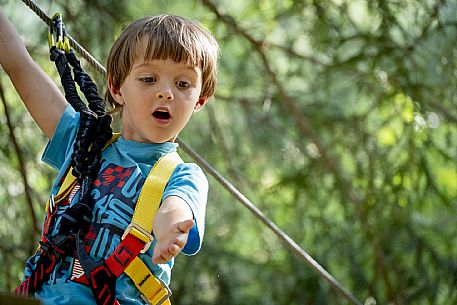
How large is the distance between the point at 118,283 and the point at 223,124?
347cm

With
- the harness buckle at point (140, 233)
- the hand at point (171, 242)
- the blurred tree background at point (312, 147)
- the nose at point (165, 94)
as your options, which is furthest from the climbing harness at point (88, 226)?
the blurred tree background at point (312, 147)

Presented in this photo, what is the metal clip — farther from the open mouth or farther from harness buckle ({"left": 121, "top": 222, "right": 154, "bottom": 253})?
harness buckle ({"left": 121, "top": 222, "right": 154, "bottom": 253})

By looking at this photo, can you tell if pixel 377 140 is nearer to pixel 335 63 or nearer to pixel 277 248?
pixel 335 63

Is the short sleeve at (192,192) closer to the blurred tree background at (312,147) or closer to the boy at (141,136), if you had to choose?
the boy at (141,136)

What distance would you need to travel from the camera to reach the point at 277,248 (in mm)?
5496

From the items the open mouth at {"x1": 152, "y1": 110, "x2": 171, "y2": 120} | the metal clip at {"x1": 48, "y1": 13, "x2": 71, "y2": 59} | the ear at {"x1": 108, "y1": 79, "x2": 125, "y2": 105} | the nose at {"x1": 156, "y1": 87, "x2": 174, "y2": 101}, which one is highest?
the metal clip at {"x1": 48, "y1": 13, "x2": 71, "y2": 59}

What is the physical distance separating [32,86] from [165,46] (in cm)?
37

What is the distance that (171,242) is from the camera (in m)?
1.61

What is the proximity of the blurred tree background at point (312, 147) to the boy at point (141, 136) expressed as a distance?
1702mm

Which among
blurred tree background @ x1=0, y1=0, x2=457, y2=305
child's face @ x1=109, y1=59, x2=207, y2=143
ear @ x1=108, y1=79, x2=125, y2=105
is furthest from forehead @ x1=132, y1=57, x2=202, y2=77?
blurred tree background @ x1=0, y1=0, x2=457, y2=305

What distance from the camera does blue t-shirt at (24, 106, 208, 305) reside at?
187 cm

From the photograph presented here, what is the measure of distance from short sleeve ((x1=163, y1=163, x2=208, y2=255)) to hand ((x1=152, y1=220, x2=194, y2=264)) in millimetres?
142

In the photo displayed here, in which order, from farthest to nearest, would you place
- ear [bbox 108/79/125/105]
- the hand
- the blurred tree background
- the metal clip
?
the blurred tree background, the metal clip, ear [bbox 108/79/125/105], the hand

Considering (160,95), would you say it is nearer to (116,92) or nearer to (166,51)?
(166,51)
